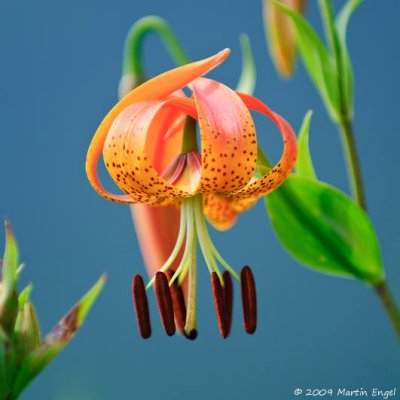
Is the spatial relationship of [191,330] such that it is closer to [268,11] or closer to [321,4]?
[321,4]

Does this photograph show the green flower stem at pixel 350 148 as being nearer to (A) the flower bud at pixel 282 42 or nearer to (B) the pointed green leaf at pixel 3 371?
(A) the flower bud at pixel 282 42

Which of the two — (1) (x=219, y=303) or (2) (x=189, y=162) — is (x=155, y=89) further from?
(1) (x=219, y=303)

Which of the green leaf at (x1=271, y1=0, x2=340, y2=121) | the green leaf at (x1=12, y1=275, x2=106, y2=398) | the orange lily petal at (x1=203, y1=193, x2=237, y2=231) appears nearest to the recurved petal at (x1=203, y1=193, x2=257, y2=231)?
the orange lily petal at (x1=203, y1=193, x2=237, y2=231)

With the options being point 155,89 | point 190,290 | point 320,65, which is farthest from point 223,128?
point 320,65

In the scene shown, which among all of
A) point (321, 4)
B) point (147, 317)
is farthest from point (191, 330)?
point (321, 4)

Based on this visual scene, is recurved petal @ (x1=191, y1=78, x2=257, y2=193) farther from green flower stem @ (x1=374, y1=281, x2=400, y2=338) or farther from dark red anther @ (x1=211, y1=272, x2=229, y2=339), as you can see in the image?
green flower stem @ (x1=374, y1=281, x2=400, y2=338)

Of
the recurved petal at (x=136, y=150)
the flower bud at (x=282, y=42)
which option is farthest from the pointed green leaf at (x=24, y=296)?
the flower bud at (x=282, y=42)
